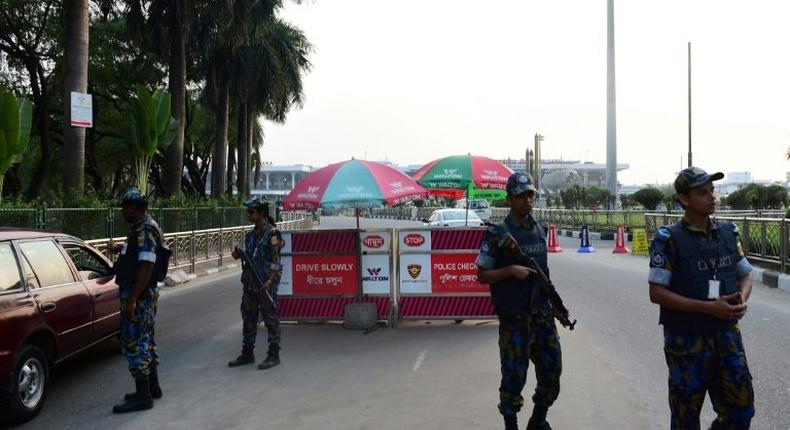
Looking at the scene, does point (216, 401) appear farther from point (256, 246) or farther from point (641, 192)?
point (641, 192)

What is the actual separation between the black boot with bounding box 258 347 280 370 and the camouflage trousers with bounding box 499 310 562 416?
3.24 meters

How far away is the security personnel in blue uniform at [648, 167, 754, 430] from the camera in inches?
129

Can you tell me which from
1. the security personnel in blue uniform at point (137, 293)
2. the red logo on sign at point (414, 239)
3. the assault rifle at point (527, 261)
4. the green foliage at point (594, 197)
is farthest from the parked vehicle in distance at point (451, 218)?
the green foliage at point (594, 197)

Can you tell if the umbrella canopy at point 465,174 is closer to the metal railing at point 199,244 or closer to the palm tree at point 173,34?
the metal railing at point 199,244

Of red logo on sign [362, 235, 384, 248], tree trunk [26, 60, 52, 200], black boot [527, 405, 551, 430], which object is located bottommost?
black boot [527, 405, 551, 430]

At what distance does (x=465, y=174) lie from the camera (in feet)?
32.1

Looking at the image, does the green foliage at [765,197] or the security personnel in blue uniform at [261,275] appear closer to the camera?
the security personnel in blue uniform at [261,275]

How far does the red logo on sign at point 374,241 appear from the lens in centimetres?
892

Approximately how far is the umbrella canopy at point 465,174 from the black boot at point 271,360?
3.99 metres

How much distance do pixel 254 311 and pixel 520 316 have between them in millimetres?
3443

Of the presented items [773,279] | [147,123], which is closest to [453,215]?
[147,123]

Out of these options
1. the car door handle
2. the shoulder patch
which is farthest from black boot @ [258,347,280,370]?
the shoulder patch

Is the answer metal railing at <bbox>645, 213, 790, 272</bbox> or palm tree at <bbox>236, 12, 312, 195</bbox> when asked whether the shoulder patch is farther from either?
palm tree at <bbox>236, 12, 312, 195</bbox>

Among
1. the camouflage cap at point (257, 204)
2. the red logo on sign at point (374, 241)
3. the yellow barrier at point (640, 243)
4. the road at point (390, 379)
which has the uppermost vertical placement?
the camouflage cap at point (257, 204)
